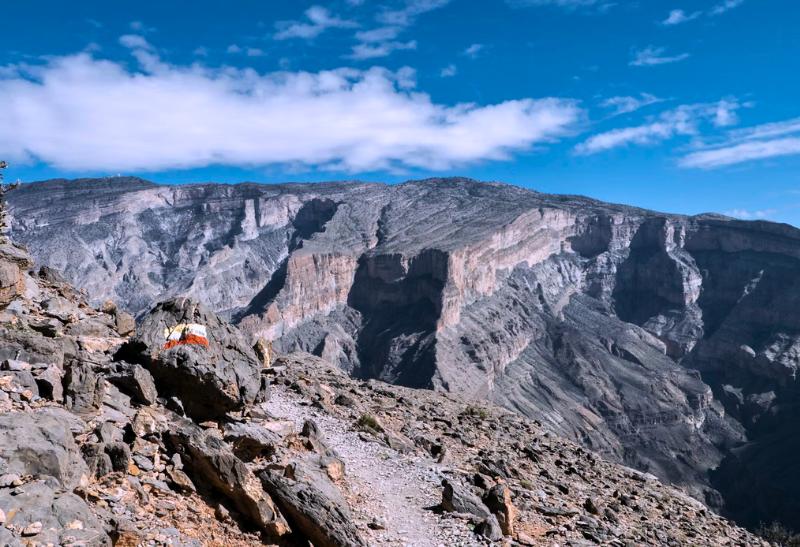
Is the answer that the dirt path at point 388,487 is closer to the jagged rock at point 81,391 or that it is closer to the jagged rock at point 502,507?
the jagged rock at point 502,507

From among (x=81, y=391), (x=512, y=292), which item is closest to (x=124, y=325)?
(x=81, y=391)

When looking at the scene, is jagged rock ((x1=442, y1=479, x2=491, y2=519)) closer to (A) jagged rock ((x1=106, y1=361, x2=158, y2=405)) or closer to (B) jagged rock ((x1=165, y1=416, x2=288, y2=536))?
(B) jagged rock ((x1=165, y1=416, x2=288, y2=536))

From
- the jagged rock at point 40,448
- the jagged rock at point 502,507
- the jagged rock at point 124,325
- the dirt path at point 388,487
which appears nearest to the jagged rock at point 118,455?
the jagged rock at point 40,448

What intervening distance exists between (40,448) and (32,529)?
1.72 meters

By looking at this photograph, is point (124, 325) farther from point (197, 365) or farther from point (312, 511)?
point (312, 511)

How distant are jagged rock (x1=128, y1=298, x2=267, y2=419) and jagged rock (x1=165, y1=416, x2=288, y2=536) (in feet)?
9.09

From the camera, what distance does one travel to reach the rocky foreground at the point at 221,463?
8.84 meters

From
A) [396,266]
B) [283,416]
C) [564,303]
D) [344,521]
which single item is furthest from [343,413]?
[564,303]

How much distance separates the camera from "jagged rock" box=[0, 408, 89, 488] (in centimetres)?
827

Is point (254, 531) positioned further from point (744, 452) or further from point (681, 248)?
point (681, 248)

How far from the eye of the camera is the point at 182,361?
45.8 feet

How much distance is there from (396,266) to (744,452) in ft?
237

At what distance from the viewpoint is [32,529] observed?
7074mm

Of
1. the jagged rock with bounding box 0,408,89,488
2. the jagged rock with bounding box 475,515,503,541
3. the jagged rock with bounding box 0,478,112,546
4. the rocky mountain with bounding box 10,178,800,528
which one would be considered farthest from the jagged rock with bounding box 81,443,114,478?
the rocky mountain with bounding box 10,178,800,528
